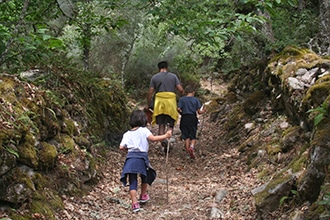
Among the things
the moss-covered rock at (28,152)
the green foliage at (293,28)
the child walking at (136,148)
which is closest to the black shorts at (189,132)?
the green foliage at (293,28)

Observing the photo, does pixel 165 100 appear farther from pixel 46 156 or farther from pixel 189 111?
pixel 46 156

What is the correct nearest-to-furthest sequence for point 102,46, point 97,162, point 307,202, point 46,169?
point 307,202
point 46,169
point 97,162
point 102,46

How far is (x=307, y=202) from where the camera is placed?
3971 mm

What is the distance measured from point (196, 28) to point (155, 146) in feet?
15.8

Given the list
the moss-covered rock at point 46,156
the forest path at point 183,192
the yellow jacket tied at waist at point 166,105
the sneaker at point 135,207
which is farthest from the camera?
the yellow jacket tied at waist at point 166,105

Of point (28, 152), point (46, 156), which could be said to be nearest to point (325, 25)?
point (46, 156)

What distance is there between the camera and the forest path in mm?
5215

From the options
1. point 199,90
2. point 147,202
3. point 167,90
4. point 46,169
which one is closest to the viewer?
point 46,169

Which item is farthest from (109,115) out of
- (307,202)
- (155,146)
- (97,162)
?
(307,202)

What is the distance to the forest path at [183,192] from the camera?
5215mm

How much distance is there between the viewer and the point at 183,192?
6.53m

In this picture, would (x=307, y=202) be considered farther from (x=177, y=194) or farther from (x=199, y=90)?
(x=199, y=90)

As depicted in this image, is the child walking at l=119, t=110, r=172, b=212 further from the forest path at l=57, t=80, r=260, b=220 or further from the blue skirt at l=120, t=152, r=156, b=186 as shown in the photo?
the forest path at l=57, t=80, r=260, b=220

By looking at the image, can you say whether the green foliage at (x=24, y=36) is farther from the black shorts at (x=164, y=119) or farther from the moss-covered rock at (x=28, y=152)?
the black shorts at (x=164, y=119)
